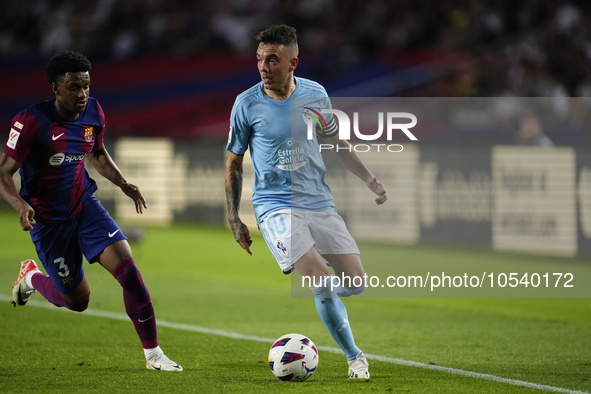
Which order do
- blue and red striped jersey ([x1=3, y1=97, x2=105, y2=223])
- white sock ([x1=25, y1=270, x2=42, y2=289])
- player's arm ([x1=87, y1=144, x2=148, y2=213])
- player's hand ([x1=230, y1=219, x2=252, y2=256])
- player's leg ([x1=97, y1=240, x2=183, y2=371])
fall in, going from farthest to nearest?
white sock ([x1=25, y1=270, x2=42, y2=289]) → player's arm ([x1=87, y1=144, x2=148, y2=213]) → player's leg ([x1=97, y1=240, x2=183, y2=371]) → blue and red striped jersey ([x1=3, y1=97, x2=105, y2=223]) → player's hand ([x1=230, y1=219, x2=252, y2=256])

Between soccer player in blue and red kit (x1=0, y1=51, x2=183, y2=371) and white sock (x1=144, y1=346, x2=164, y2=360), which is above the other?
soccer player in blue and red kit (x1=0, y1=51, x2=183, y2=371)

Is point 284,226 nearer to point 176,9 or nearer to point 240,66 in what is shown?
point 240,66

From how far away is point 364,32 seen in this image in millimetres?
18719

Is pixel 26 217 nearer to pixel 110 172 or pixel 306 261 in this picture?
pixel 110 172

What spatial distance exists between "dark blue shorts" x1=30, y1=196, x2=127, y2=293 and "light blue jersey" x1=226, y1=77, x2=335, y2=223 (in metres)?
1.02

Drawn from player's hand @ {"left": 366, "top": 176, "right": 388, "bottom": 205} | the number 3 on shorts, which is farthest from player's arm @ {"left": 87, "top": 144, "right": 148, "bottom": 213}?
player's hand @ {"left": 366, "top": 176, "right": 388, "bottom": 205}

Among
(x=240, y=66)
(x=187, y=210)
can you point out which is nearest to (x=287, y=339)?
(x=187, y=210)

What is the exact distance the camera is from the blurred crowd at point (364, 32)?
51.2 feet

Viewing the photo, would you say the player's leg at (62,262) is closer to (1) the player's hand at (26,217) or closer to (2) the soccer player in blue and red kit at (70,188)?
(2) the soccer player in blue and red kit at (70,188)

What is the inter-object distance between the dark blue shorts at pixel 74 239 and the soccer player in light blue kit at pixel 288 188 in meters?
0.91

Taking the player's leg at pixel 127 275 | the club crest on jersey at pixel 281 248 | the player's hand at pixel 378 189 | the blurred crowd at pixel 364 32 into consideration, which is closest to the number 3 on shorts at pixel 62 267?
the player's leg at pixel 127 275

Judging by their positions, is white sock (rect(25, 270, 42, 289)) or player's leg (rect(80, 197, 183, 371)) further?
white sock (rect(25, 270, 42, 289))

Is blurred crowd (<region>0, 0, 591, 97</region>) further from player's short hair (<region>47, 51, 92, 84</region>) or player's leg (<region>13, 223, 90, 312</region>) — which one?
player's short hair (<region>47, 51, 92, 84</region>)

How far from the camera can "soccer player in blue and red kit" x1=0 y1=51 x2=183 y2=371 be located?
5.28 metres
